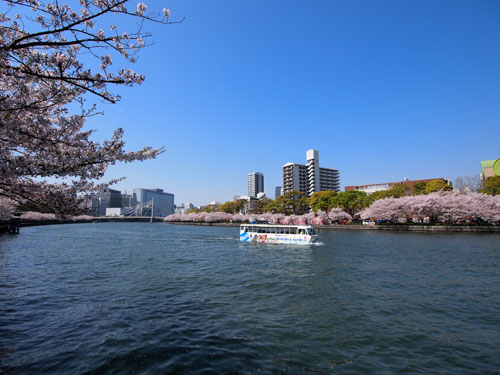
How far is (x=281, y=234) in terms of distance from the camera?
35.3m

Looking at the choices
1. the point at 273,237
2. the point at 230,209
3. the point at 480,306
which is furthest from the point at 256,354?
the point at 230,209

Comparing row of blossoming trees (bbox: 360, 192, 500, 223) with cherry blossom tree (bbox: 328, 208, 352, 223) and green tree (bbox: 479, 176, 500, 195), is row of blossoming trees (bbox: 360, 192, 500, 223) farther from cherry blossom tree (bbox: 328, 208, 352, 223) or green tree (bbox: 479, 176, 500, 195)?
cherry blossom tree (bbox: 328, 208, 352, 223)

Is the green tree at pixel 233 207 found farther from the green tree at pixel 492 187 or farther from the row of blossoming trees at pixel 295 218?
the green tree at pixel 492 187

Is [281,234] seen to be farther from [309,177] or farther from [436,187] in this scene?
[309,177]

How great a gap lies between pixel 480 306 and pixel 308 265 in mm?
10111

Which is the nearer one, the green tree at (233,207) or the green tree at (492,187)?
the green tree at (492,187)

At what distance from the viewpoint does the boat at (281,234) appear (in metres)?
33.0

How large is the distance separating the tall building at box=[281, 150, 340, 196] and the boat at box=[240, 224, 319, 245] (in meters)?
85.6

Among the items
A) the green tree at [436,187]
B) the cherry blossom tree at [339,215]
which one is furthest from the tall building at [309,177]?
the green tree at [436,187]

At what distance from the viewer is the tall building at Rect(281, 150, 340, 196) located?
120m

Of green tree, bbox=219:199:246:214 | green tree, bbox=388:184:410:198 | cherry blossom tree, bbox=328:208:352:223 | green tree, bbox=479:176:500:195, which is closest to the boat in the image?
cherry blossom tree, bbox=328:208:352:223

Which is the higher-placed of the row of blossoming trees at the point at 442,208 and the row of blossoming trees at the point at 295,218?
the row of blossoming trees at the point at 442,208

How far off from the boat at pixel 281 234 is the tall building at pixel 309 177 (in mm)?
85634

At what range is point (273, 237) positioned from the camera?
35906 mm
